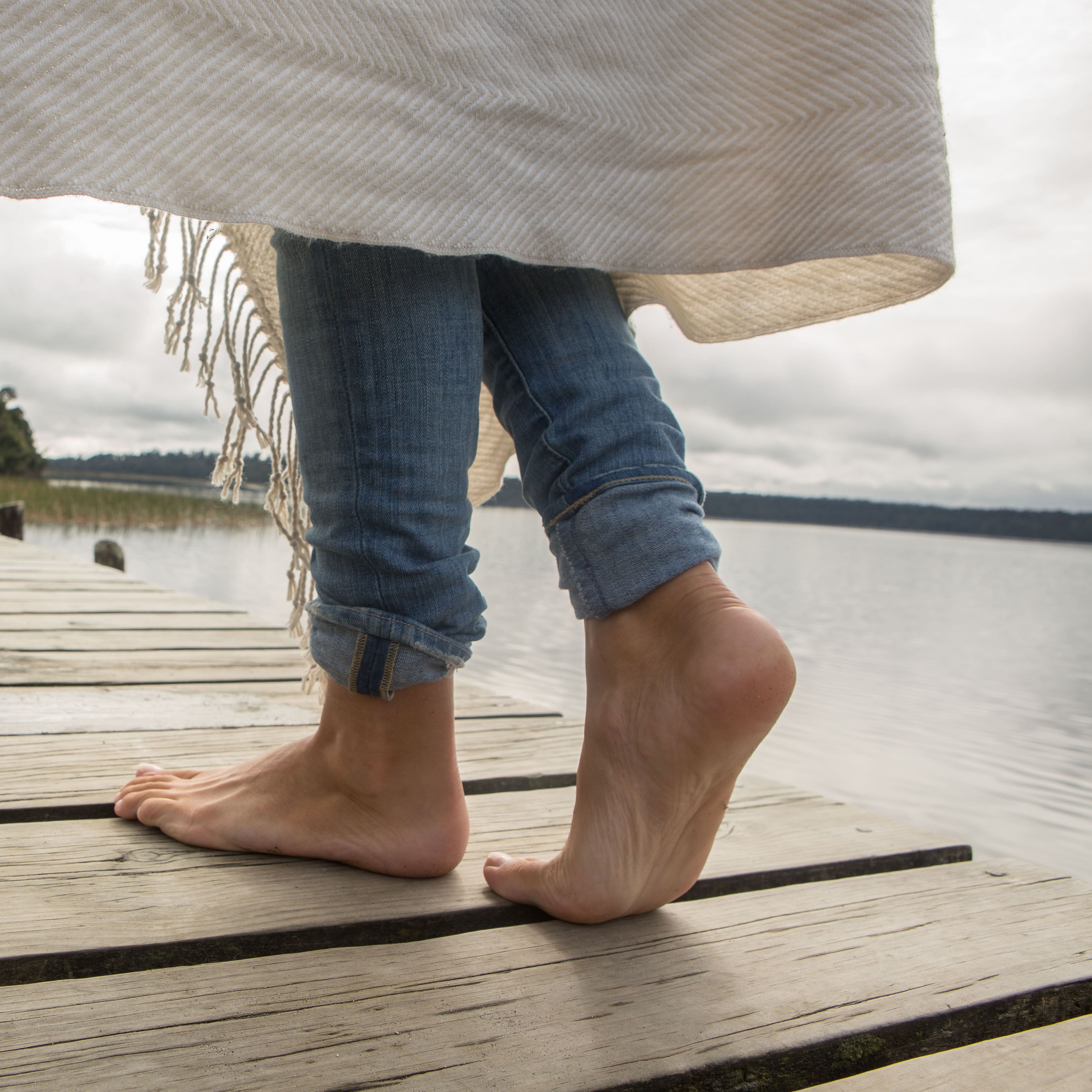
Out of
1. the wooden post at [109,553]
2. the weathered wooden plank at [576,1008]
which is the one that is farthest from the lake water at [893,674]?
the weathered wooden plank at [576,1008]

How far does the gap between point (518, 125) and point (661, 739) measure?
1.68 ft

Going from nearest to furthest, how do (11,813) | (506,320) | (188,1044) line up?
(188,1044) → (506,320) → (11,813)

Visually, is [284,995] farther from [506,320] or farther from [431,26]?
[431,26]

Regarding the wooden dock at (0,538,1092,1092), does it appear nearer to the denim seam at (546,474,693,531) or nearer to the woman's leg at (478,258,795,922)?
the woman's leg at (478,258,795,922)

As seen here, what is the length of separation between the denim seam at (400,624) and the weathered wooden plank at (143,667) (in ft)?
3.31

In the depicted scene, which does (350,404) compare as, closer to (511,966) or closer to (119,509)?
(511,966)

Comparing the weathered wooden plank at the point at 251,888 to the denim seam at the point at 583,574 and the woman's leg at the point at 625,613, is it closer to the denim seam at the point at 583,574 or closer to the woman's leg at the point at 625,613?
the woman's leg at the point at 625,613

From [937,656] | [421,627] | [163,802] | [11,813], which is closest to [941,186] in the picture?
[421,627]

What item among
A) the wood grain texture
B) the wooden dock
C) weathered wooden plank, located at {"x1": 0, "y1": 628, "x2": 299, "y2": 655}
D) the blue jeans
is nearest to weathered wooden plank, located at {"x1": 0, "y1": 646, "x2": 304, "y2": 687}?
weathered wooden plank, located at {"x1": 0, "y1": 628, "x2": 299, "y2": 655}

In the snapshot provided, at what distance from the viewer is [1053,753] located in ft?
13.2

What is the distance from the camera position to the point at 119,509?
11.4m

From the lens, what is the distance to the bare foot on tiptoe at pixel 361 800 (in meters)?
0.84

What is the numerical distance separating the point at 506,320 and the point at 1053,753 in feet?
13.7

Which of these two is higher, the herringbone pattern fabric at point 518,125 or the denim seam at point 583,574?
the herringbone pattern fabric at point 518,125
